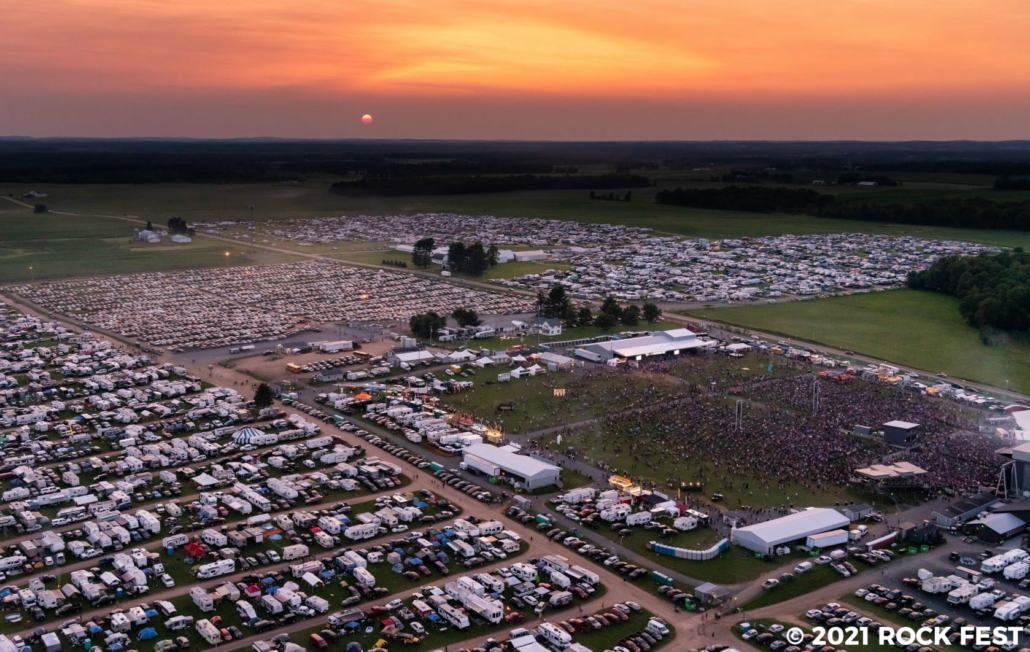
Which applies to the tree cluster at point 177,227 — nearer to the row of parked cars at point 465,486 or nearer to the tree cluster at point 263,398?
the tree cluster at point 263,398

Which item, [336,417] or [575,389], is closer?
[336,417]

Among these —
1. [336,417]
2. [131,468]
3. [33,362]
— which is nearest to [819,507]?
[336,417]

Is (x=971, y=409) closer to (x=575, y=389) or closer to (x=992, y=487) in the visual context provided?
(x=992, y=487)

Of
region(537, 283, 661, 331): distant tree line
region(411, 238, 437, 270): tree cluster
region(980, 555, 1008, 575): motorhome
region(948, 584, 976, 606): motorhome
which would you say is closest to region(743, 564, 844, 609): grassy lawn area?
region(948, 584, 976, 606): motorhome

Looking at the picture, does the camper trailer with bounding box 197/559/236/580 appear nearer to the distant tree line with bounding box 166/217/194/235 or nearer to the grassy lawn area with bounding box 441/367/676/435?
the grassy lawn area with bounding box 441/367/676/435

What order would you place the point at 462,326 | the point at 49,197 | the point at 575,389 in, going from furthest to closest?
the point at 49,197 → the point at 462,326 → the point at 575,389

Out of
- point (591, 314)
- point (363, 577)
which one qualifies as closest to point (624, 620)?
point (363, 577)
